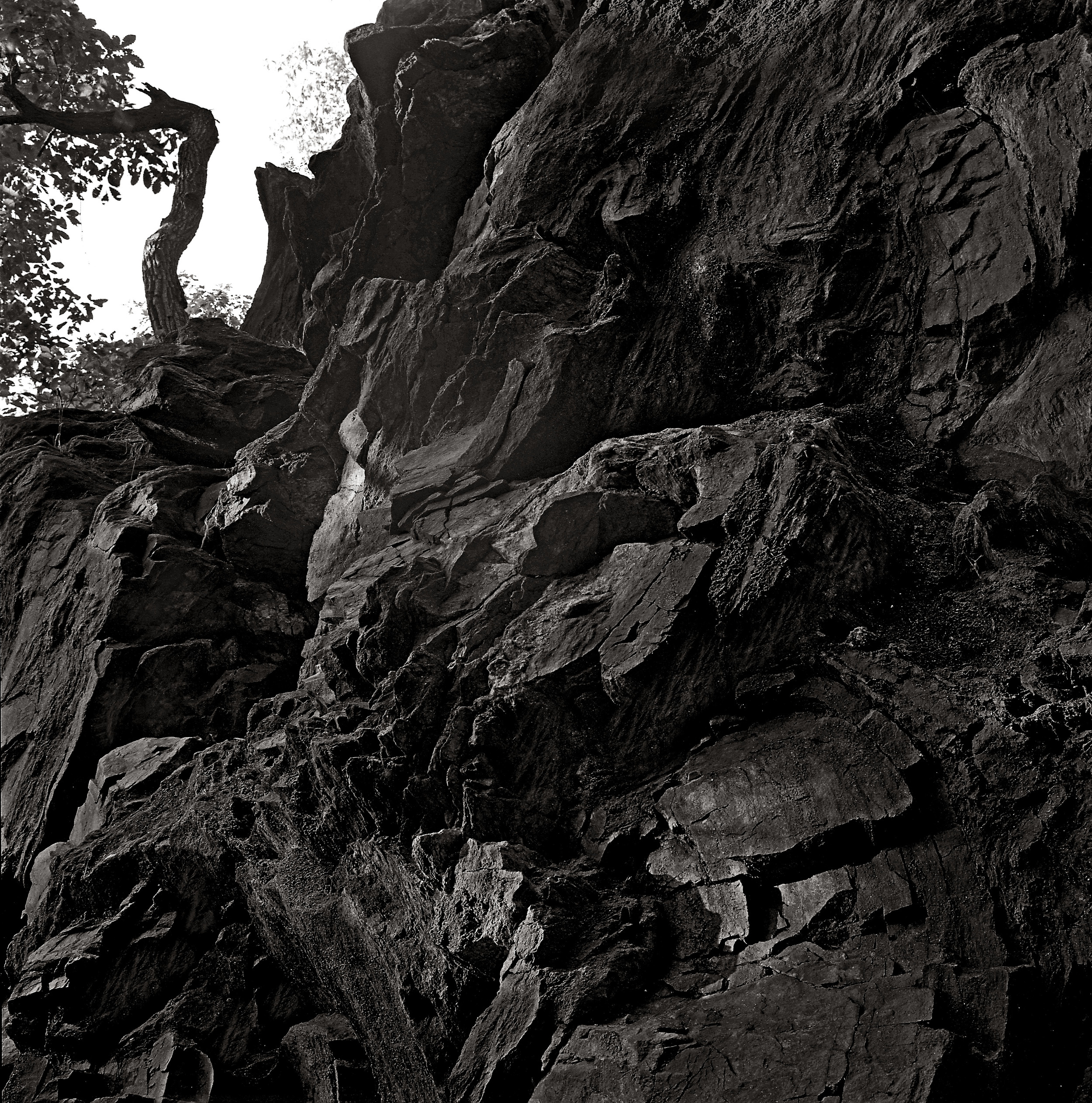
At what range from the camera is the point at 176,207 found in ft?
74.4

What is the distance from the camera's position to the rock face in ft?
23.5

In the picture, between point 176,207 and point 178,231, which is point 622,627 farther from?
point 176,207

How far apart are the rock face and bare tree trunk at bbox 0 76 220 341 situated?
6833 mm

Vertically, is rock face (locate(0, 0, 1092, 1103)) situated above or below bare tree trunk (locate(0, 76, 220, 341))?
below

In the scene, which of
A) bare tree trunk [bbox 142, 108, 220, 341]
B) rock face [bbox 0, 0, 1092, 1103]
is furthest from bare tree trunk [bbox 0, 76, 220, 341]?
rock face [bbox 0, 0, 1092, 1103]

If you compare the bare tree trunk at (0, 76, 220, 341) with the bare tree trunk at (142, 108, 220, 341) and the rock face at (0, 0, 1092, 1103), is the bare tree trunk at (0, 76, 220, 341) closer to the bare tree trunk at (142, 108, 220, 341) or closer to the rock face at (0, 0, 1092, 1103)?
the bare tree trunk at (142, 108, 220, 341)

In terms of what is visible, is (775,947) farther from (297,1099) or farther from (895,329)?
(895,329)

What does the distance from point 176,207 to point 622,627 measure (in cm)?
1874

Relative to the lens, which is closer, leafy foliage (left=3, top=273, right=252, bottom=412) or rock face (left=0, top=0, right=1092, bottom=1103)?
rock face (left=0, top=0, right=1092, bottom=1103)

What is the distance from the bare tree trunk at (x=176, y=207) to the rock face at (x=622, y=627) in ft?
22.4

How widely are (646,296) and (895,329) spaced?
10.9 feet

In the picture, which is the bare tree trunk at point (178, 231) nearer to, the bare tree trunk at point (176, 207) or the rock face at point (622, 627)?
the bare tree trunk at point (176, 207)

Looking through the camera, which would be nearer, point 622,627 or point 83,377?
point 622,627

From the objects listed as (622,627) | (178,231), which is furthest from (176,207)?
(622,627)
